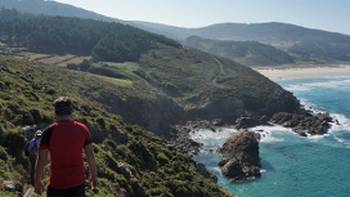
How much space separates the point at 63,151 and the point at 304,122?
8474 cm

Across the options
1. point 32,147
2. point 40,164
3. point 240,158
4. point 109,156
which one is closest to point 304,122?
point 240,158

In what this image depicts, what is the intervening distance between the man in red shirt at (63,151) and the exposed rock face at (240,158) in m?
48.4

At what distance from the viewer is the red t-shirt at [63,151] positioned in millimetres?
7750

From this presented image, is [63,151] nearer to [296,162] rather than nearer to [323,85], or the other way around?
[296,162]

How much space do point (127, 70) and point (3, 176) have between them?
9590cm

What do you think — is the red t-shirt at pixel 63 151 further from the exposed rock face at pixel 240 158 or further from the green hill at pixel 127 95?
the exposed rock face at pixel 240 158

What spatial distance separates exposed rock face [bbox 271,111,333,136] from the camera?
275ft

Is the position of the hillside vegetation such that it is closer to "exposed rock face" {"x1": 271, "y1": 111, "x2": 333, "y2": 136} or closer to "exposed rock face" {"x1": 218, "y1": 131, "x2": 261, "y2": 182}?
"exposed rock face" {"x1": 271, "y1": 111, "x2": 333, "y2": 136}

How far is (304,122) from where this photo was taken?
88688mm

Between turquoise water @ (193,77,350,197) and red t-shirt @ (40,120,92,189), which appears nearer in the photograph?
red t-shirt @ (40,120,92,189)

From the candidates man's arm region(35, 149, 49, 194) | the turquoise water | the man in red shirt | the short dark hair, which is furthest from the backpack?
the turquoise water

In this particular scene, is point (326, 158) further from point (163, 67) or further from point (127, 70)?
point (163, 67)

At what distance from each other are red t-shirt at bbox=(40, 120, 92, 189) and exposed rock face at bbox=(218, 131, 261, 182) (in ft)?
159

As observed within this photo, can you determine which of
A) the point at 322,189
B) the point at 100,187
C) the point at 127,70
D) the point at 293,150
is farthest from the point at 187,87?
the point at 100,187
